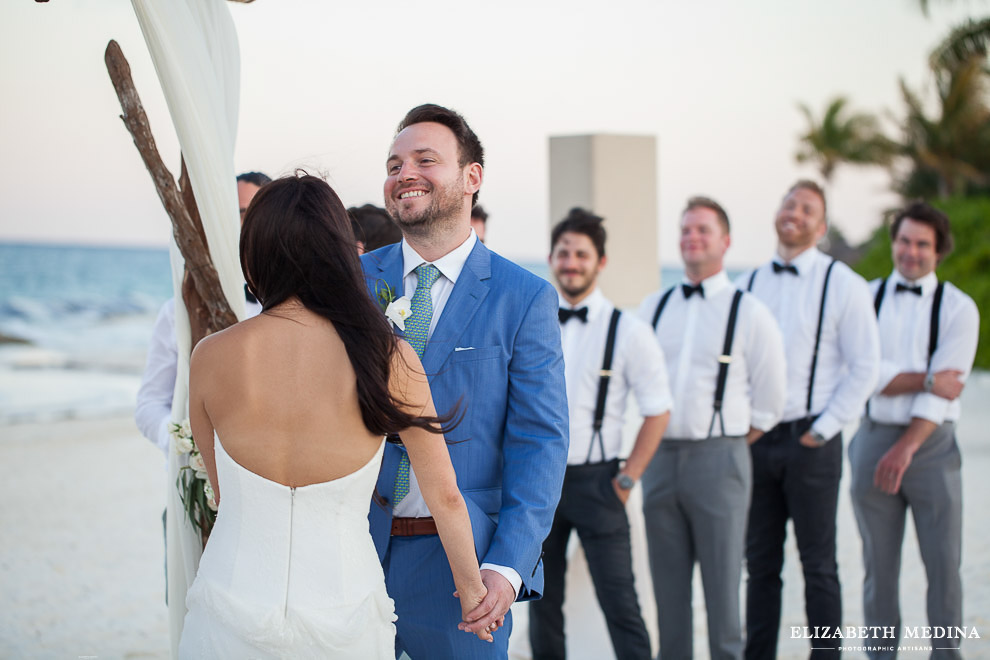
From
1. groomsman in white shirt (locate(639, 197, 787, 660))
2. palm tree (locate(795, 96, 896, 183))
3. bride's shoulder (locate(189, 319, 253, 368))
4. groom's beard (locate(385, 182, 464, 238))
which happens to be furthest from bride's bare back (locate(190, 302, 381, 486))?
palm tree (locate(795, 96, 896, 183))

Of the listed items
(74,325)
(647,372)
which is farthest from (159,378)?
(74,325)

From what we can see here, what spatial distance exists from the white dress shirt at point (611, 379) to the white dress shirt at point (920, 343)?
133cm

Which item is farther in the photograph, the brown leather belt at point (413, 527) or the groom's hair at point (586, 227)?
the groom's hair at point (586, 227)

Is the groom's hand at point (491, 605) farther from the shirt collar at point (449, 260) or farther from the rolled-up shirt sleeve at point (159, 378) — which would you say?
the rolled-up shirt sleeve at point (159, 378)

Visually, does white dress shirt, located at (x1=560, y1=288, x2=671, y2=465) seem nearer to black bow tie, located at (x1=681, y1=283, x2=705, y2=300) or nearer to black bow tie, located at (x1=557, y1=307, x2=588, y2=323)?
black bow tie, located at (x1=557, y1=307, x2=588, y2=323)

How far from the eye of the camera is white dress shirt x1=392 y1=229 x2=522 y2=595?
2.35 metres

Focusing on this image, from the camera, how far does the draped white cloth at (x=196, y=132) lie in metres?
2.68

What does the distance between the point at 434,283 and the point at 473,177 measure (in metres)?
0.35

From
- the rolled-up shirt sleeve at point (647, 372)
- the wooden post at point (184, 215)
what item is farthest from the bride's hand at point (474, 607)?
the rolled-up shirt sleeve at point (647, 372)

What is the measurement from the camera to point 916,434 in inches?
173

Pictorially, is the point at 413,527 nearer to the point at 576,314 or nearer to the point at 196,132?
the point at 196,132

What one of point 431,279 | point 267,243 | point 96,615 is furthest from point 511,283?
point 96,615

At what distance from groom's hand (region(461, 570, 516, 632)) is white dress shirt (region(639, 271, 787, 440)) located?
229cm

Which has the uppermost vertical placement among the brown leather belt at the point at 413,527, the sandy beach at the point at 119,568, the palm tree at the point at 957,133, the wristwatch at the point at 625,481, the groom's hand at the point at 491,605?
the palm tree at the point at 957,133
